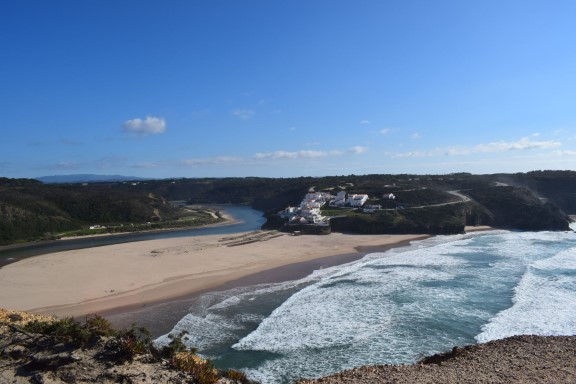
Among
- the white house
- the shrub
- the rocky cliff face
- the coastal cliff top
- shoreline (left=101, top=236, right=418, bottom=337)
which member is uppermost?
the white house

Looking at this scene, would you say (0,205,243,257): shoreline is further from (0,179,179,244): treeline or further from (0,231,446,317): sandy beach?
(0,231,446,317): sandy beach

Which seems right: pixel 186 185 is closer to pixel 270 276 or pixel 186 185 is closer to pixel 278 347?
pixel 270 276

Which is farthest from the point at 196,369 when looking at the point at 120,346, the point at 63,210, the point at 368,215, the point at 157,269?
the point at 63,210

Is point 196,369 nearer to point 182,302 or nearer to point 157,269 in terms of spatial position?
point 182,302

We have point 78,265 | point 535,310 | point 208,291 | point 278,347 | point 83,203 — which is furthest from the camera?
point 83,203

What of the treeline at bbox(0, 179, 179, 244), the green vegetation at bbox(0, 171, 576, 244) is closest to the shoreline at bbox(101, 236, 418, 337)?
the green vegetation at bbox(0, 171, 576, 244)

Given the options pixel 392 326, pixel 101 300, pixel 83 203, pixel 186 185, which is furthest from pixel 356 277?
pixel 186 185
